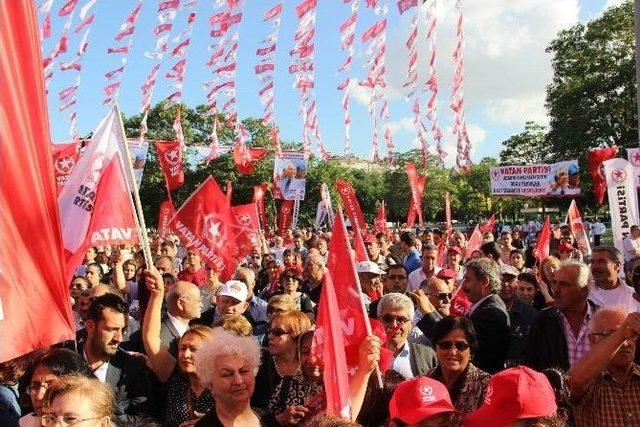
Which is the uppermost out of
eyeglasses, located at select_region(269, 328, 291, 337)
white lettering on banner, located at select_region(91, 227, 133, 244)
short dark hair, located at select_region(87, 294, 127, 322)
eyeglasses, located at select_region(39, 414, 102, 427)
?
white lettering on banner, located at select_region(91, 227, 133, 244)

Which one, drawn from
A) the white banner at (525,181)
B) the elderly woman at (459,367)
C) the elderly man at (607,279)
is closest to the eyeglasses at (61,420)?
the elderly woman at (459,367)

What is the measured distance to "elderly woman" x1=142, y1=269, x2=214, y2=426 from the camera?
13.8 ft

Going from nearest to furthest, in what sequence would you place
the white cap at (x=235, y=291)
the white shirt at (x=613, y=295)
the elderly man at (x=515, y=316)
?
the elderly man at (x=515, y=316)
the white shirt at (x=613, y=295)
the white cap at (x=235, y=291)

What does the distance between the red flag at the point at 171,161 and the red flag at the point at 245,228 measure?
24.8 ft

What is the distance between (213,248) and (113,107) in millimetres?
4188

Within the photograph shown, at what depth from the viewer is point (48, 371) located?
368 centimetres

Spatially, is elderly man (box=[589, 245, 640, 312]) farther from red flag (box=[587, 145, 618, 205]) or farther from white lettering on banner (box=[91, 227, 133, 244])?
red flag (box=[587, 145, 618, 205])

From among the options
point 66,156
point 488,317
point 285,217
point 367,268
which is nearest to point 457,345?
point 488,317

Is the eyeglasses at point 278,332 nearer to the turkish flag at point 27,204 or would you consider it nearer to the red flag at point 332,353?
the red flag at point 332,353

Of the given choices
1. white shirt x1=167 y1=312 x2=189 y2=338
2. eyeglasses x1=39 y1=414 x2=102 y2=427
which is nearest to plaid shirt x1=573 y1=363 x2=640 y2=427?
eyeglasses x1=39 y1=414 x2=102 y2=427

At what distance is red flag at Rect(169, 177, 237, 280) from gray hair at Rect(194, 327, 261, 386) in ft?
19.0

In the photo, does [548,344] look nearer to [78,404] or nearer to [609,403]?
[609,403]

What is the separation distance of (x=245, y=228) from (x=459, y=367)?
24.7 feet

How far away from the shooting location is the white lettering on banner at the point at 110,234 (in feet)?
19.2
